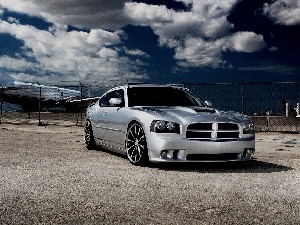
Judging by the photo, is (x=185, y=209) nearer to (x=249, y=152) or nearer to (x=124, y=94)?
(x=249, y=152)

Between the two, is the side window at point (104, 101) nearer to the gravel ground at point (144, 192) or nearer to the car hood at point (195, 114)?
the gravel ground at point (144, 192)

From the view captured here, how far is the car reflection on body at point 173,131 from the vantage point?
7000 mm

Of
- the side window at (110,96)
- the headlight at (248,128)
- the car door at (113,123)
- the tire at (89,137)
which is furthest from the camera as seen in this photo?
the tire at (89,137)

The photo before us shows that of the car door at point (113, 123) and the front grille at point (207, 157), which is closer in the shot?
the front grille at point (207, 157)

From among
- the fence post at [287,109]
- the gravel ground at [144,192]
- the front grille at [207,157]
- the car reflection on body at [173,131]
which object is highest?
the fence post at [287,109]

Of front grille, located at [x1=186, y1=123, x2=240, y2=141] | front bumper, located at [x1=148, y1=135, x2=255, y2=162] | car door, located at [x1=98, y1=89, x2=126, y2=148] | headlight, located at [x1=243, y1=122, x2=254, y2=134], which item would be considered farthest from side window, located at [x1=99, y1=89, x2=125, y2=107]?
headlight, located at [x1=243, y1=122, x2=254, y2=134]

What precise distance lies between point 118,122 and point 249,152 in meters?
2.48

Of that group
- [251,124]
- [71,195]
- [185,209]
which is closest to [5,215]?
[71,195]

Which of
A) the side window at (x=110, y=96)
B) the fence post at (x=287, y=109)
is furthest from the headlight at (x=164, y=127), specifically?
the fence post at (x=287, y=109)

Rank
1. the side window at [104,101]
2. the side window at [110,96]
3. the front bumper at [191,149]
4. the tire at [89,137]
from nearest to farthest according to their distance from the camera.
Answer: the front bumper at [191,149] < the side window at [110,96] < the side window at [104,101] < the tire at [89,137]

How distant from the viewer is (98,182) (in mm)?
5984

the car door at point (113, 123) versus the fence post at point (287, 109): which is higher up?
the fence post at point (287, 109)

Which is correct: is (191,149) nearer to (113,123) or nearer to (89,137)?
(113,123)

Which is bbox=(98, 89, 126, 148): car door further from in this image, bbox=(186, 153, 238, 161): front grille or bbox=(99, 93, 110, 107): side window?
bbox=(186, 153, 238, 161): front grille
